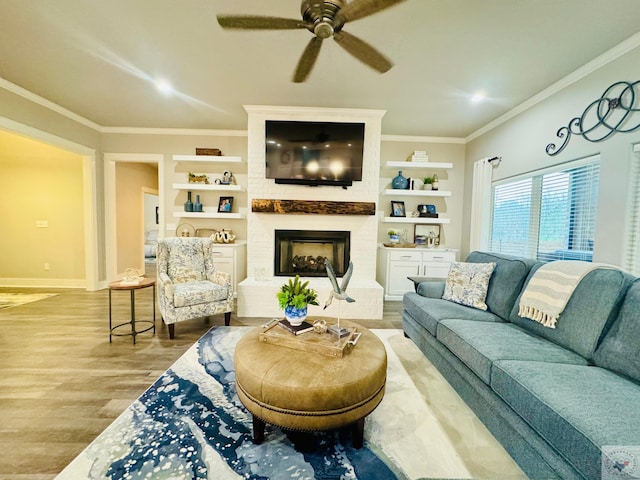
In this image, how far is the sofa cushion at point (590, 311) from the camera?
156 cm

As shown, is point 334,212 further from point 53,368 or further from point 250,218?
point 53,368

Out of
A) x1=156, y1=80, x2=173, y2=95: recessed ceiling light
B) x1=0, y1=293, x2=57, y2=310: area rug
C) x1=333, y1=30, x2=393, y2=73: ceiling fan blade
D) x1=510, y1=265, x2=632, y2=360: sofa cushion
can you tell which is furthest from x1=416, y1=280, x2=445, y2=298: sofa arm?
x1=0, y1=293, x2=57, y2=310: area rug

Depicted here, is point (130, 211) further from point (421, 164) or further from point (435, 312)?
point (435, 312)

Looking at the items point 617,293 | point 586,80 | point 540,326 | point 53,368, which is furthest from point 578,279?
point 53,368

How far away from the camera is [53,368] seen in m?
2.18

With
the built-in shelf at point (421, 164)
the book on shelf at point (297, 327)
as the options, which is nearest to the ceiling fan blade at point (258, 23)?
the book on shelf at point (297, 327)

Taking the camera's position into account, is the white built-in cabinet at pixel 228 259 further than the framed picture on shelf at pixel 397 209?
No

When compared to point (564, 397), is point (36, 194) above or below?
above

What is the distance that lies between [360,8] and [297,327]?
2.03 meters

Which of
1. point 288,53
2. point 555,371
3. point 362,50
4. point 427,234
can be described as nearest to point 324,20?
point 362,50

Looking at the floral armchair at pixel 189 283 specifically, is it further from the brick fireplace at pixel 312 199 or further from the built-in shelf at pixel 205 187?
the built-in shelf at pixel 205 187

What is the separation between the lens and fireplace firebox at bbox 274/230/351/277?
13.0 ft

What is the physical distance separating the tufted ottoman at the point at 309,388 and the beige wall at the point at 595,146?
259cm

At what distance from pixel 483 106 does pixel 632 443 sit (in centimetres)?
378
